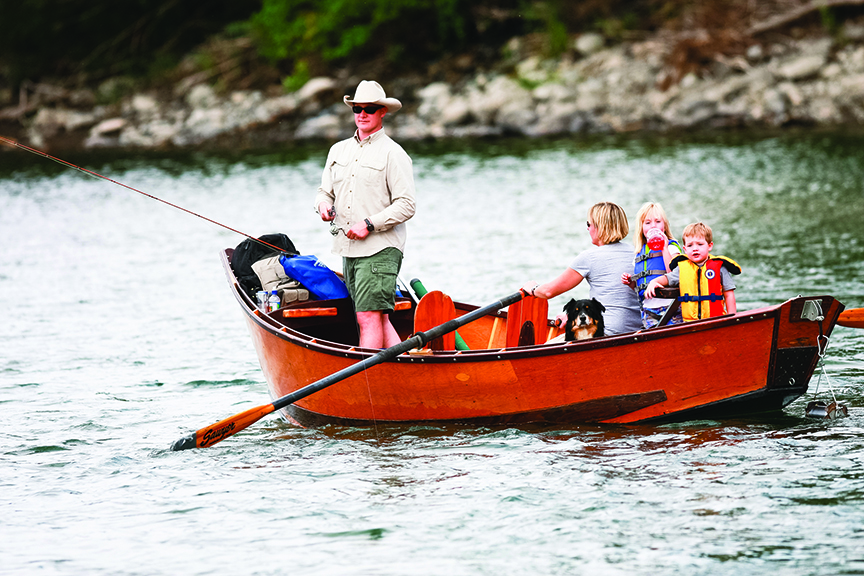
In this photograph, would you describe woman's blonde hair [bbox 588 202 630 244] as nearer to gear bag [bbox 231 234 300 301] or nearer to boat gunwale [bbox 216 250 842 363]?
boat gunwale [bbox 216 250 842 363]

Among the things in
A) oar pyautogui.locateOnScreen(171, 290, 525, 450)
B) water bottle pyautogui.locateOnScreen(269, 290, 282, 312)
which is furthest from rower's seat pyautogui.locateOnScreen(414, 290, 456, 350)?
water bottle pyautogui.locateOnScreen(269, 290, 282, 312)

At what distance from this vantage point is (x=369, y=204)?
6574 millimetres

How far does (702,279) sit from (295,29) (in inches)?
1263

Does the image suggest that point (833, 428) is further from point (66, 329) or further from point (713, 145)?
point (713, 145)

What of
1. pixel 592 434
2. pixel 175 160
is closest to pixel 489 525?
pixel 592 434

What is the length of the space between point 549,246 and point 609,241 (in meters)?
7.88

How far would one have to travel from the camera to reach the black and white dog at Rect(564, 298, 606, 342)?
6.07 m

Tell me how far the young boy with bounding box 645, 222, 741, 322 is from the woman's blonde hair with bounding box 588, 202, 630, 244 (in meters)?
0.38

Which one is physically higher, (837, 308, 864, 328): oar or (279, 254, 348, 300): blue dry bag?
(279, 254, 348, 300): blue dry bag

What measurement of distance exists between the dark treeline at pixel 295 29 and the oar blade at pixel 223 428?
25.6 m

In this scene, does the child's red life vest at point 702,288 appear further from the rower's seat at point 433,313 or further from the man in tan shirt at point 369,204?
the man in tan shirt at point 369,204

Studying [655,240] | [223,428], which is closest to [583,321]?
[655,240]

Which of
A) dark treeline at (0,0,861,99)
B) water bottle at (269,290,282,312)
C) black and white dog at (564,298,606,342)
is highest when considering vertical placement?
dark treeline at (0,0,861,99)

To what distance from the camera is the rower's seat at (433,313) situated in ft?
21.2
